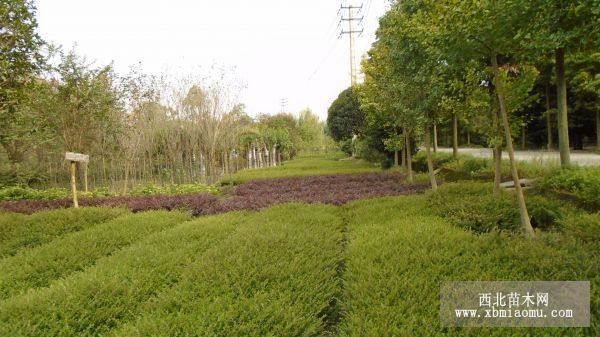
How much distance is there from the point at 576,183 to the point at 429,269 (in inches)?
161

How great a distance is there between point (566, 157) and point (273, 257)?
6355 millimetres

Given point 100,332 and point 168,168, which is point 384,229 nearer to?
point 100,332

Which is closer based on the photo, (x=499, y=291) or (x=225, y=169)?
(x=499, y=291)

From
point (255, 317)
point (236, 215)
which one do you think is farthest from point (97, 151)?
point (255, 317)

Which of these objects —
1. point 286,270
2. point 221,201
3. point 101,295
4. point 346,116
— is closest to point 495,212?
point 286,270

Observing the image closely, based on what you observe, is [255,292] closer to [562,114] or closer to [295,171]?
[562,114]

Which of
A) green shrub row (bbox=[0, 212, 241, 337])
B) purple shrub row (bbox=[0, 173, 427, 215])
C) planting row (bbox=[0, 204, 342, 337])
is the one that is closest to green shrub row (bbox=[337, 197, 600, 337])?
planting row (bbox=[0, 204, 342, 337])

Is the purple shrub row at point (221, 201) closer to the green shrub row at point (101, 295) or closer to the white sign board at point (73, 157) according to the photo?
the white sign board at point (73, 157)

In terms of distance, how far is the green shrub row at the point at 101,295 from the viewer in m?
2.88

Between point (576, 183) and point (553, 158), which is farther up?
point (553, 158)

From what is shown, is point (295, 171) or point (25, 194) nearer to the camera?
point (25, 194)

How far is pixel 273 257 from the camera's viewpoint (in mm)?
3932

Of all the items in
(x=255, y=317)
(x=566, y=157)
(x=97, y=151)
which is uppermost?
(x=97, y=151)

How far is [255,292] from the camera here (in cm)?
317
